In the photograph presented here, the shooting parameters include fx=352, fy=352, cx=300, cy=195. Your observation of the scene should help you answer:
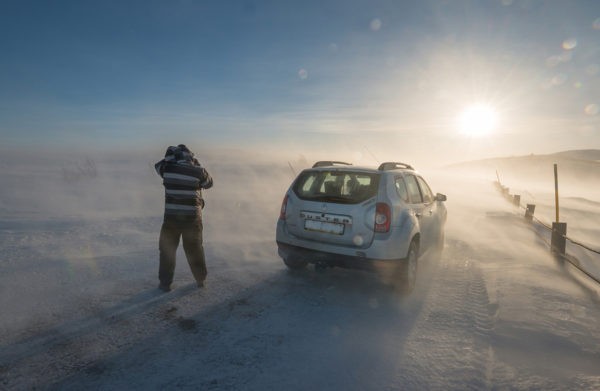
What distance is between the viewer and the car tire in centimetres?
462

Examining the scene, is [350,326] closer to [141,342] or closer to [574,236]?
[141,342]

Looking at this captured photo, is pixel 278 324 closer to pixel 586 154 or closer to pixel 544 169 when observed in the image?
pixel 544 169

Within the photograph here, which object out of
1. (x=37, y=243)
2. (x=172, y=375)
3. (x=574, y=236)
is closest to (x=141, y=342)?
(x=172, y=375)

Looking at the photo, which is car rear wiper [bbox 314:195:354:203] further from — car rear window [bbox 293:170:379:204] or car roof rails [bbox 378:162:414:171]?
car roof rails [bbox 378:162:414:171]

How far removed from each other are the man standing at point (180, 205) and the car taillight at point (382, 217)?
2273 mm

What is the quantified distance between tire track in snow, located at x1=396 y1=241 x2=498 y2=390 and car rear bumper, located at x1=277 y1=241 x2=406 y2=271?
0.74 meters

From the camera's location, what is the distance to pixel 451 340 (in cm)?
355

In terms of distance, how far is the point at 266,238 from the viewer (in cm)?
852

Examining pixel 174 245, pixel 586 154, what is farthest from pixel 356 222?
pixel 586 154

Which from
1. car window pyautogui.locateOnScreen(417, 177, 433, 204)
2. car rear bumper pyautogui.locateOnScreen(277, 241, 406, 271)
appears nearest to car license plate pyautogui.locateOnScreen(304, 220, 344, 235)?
car rear bumper pyautogui.locateOnScreen(277, 241, 406, 271)

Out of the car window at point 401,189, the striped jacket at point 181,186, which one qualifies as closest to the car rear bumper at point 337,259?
the car window at point 401,189

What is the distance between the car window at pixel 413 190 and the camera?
5367 mm

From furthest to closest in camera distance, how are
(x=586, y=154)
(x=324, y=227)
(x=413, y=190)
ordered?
(x=586, y=154), (x=413, y=190), (x=324, y=227)

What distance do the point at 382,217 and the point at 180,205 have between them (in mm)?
2602
